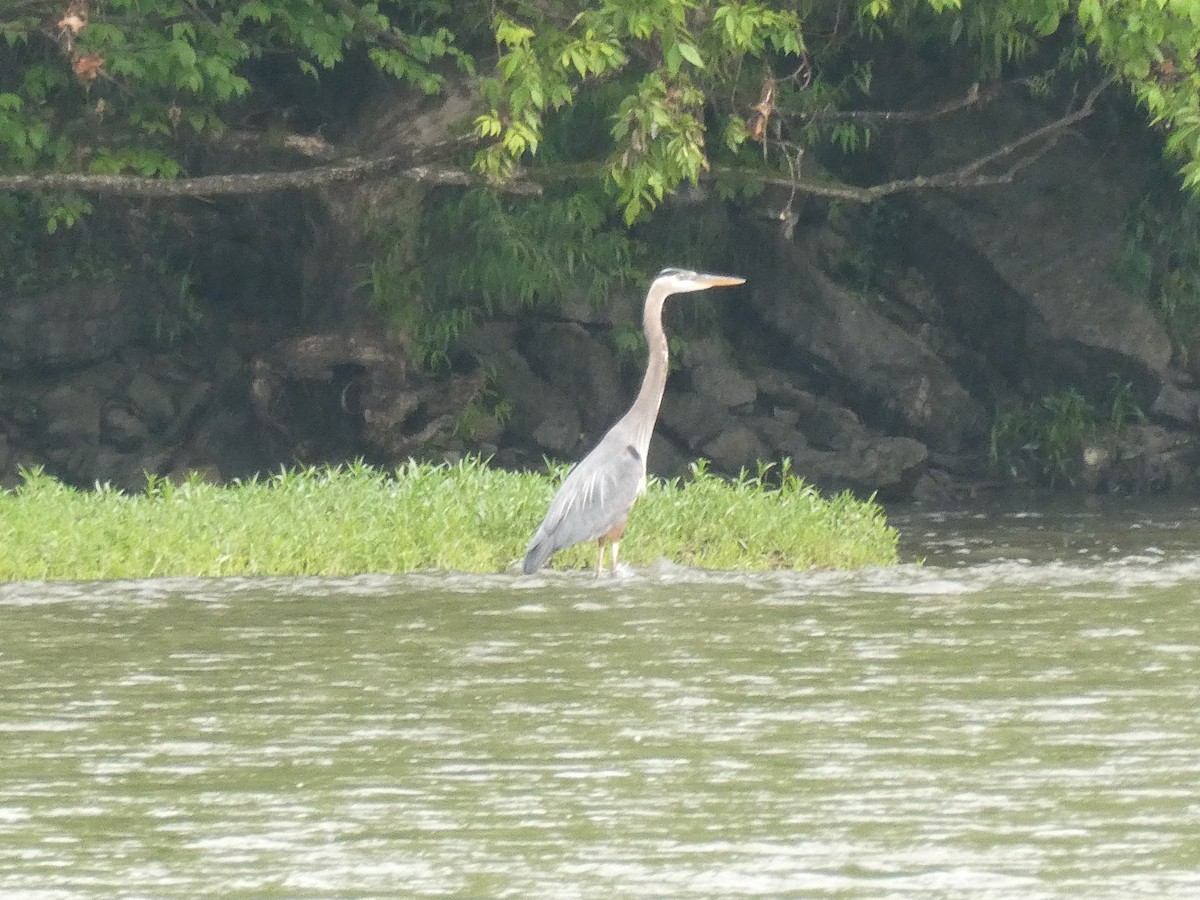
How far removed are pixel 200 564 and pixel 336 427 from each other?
260 inches

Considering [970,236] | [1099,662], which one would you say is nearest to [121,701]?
[1099,662]

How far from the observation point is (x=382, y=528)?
39.3 ft

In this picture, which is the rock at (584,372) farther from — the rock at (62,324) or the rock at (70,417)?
the rock at (70,417)

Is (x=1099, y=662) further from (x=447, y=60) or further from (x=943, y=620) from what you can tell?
(x=447, y=60)

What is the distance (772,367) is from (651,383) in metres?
7.17

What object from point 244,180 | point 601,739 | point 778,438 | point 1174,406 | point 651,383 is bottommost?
point 778,438

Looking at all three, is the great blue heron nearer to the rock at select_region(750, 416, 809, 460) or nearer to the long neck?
the long neck

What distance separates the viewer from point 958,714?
6.92m

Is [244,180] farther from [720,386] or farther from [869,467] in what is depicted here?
[869,467]

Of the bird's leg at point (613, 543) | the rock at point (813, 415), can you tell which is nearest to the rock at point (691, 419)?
the rock at point (813, 415)

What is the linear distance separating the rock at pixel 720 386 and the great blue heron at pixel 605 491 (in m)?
5.74

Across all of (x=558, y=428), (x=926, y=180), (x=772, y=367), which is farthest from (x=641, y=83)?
(x=772, y=367)

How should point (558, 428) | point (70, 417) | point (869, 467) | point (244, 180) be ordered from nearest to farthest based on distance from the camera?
point (244, 180) < point (869, 467) < point (558, 428) < point (70, 417)

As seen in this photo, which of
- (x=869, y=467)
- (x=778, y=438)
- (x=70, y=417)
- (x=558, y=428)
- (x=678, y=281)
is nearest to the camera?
(x=678, y=281)
